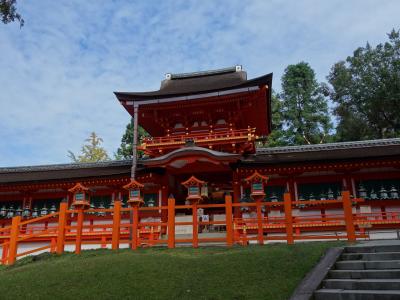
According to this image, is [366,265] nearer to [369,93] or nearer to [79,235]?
[79,235]

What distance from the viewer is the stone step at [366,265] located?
8.27 m

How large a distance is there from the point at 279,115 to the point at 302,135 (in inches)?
138

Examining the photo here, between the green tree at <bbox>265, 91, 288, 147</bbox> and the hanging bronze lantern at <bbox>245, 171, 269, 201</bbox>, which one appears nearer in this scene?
the hanging bronze lantern at <bbox>245, 171, 269, 201</bbox>

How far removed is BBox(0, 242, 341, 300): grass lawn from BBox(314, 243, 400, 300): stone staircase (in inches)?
24.6

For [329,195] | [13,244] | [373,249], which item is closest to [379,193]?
[329,195]

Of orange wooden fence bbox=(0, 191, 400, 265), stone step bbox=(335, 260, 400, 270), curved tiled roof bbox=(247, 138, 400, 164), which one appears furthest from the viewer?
curved tiled roof bbox=(247, 138, 400, 164)

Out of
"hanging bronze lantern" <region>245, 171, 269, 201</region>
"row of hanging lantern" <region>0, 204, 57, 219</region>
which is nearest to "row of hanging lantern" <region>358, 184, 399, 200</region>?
"hanging bronze lantern" <region>245, 171, 269, 201</region>

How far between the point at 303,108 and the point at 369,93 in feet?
22.9

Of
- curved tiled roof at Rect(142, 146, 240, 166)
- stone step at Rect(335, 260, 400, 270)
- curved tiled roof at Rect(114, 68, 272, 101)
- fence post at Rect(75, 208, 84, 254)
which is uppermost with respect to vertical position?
curved tiled roof at Rect(114, 68, 272, 101)

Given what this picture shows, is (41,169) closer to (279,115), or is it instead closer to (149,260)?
(149,260)

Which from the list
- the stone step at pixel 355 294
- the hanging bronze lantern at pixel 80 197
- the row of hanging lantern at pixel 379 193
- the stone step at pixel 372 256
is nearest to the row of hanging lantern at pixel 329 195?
the row of hanging lantern at pixel 379 193

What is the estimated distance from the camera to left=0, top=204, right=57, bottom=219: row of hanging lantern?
2114 centimetres

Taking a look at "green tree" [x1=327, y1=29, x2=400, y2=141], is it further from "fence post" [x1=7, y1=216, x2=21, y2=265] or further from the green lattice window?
"fence post" [x1=7, y1=216, x2=21, y2=265]

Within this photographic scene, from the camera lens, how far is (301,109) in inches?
1642
